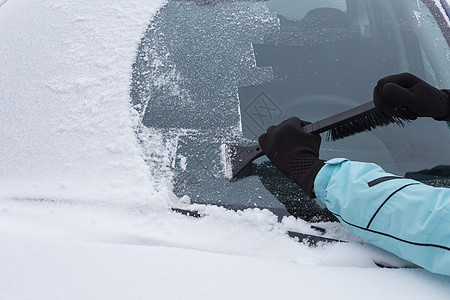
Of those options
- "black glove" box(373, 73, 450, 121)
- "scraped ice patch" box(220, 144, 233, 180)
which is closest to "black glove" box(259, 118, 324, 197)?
"scraped ice patch" box(220, 144, 233, 180)

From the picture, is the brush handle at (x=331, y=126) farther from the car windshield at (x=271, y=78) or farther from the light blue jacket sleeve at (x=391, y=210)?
the light blue jacket sleeve at (x=391, y=210)

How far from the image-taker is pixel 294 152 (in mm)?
1458

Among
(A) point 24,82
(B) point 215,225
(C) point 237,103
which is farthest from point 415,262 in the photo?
(A) point 24,82

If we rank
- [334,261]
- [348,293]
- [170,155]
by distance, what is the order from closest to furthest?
[348,293] → [334,261] → [170,155]

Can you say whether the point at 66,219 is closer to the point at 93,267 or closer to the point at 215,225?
the point at 93,267

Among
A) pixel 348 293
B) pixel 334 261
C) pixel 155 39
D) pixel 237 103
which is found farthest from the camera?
pixel 155 39

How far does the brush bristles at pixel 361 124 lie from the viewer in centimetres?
150

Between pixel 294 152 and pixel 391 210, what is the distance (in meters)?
0.43

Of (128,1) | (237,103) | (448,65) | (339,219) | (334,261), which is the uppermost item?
(128,1)

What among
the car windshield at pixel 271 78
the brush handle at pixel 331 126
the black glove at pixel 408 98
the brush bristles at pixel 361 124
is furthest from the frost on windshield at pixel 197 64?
the black glove at pixel 408 98

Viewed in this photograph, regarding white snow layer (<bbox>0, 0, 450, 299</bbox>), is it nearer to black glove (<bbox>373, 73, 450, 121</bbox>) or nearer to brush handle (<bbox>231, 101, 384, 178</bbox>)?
brush handle (<bbox>231, 101, 384, 178</bbox>)

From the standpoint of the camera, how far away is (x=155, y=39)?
181 cm

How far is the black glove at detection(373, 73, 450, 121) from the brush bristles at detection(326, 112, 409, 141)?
0.04 m

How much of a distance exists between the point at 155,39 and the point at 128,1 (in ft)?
1.09
